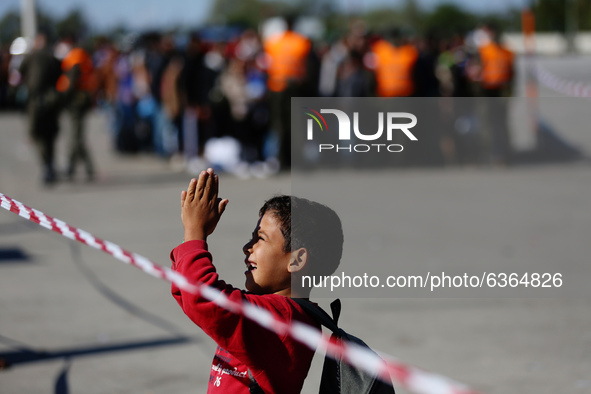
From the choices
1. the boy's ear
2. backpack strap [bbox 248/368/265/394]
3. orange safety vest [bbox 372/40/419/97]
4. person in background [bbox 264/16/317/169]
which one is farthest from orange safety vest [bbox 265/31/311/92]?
backpack strap [bbox 248/368/265/394]

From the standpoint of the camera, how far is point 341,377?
2.26m

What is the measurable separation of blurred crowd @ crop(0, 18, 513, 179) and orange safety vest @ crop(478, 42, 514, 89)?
2 cm

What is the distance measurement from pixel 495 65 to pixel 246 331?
37.6ft

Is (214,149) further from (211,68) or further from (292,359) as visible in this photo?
(292,359)

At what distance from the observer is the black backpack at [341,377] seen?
7.29ft

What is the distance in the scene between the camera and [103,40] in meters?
19.2

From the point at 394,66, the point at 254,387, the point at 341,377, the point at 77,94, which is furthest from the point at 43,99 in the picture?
the point at 341,377

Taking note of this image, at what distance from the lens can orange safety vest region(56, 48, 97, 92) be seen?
453 inches

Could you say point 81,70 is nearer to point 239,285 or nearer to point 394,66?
point 394,66

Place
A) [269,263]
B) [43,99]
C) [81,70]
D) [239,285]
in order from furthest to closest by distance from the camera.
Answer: [81,70] → [43,99] → [239,285] → [269,263]

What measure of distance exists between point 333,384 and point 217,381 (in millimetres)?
350

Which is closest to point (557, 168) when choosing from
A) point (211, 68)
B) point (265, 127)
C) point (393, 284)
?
point (265, 127)

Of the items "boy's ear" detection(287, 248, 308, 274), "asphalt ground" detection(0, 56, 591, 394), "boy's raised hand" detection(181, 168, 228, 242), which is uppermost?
"boy's raised hand" detection(181, 168, 228, 242)

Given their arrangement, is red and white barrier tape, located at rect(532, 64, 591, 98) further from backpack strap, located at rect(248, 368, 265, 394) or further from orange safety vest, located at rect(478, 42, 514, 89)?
backpack strap, located at rect(248, 368, 265, 394)
